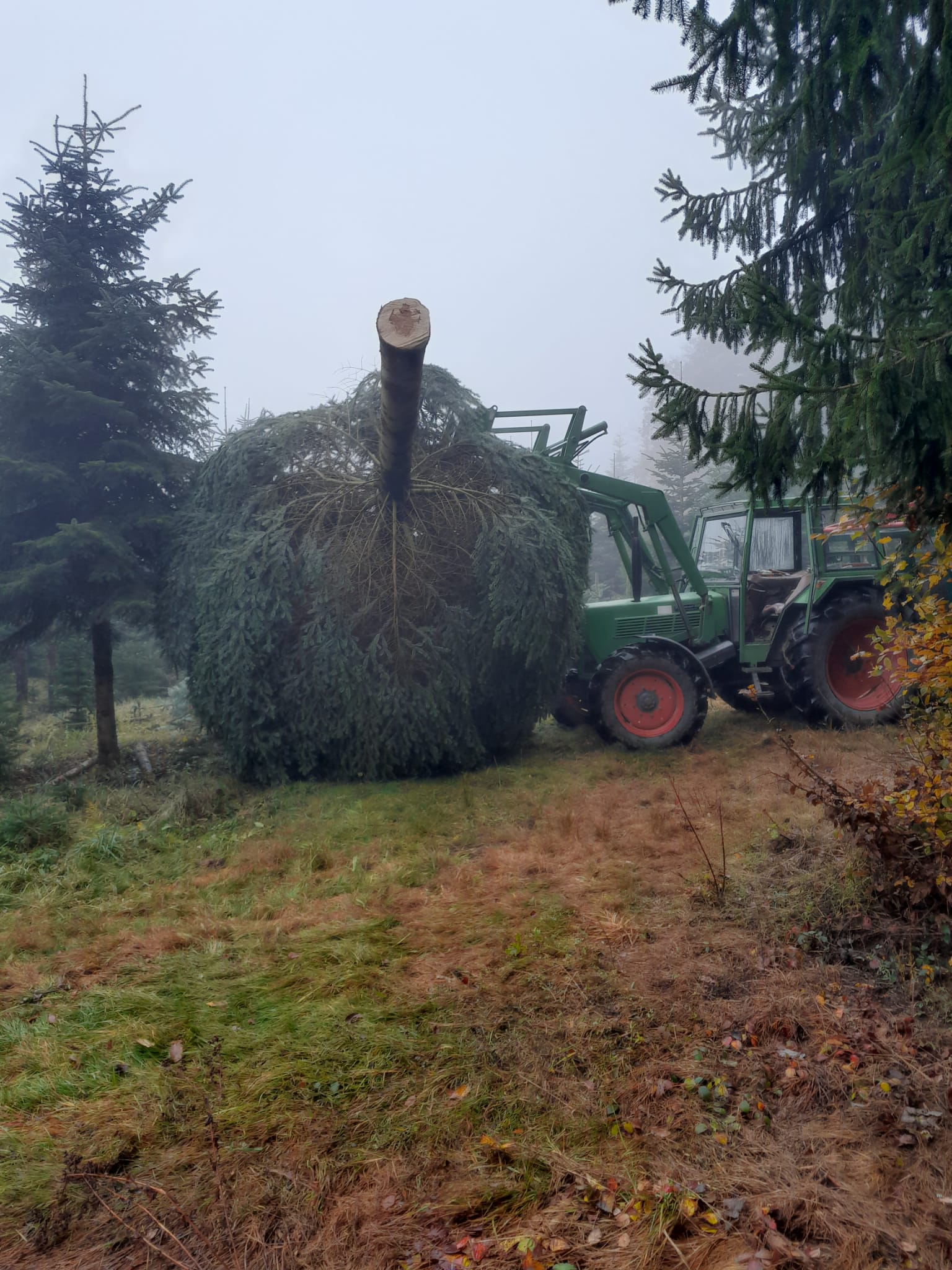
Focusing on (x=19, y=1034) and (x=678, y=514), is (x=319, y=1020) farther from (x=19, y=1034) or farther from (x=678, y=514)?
(x=678, y=514)

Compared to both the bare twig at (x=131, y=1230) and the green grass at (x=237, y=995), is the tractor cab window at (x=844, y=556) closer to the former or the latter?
the green grass at (x=237, y=995)

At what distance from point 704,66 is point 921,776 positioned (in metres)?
3.23

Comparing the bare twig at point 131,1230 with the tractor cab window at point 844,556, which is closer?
the bare twig at point 131,1230

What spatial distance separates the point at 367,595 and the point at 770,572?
483 centimetres

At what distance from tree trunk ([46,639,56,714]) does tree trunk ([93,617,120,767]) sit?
4.91 m

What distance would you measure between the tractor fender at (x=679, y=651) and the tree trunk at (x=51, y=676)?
9834mm

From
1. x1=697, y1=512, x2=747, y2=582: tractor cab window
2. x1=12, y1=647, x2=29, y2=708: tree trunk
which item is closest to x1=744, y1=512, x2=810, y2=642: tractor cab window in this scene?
x1=697, y1=512, x2=747, y2=582: tractor cab window

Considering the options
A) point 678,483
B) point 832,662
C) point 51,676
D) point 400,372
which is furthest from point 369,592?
point 678,483

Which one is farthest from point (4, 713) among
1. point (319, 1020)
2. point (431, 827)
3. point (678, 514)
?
point (678, 514)

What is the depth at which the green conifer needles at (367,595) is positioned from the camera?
7414 mm

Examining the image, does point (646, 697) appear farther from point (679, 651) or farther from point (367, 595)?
point (367, 595)

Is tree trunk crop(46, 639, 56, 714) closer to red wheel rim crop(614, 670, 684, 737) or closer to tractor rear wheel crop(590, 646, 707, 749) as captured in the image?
tractor rear wheel crop(590, 646, 707, 749)

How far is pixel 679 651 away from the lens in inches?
348

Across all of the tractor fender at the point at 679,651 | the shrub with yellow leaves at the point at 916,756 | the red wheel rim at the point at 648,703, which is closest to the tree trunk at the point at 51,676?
the red wheel rim at the point at 648,703
